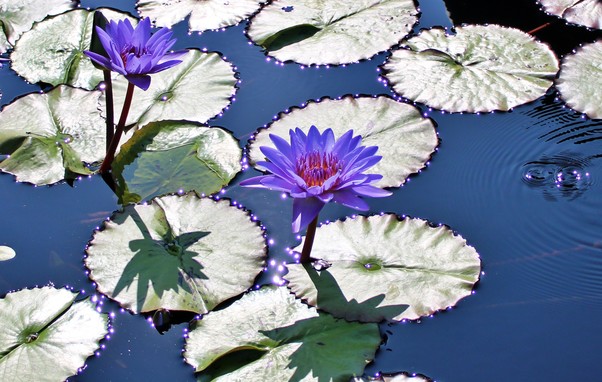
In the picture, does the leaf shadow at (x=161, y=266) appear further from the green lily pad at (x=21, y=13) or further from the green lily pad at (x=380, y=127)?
the green lily pad at (x=21, y=13)

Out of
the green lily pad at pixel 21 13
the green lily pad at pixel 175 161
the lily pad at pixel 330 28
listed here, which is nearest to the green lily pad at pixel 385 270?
the green lily pad at pixel 175 161

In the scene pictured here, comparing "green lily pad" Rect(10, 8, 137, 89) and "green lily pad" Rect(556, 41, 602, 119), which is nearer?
"green lily pad" Rect(556, 41, 602, 119)

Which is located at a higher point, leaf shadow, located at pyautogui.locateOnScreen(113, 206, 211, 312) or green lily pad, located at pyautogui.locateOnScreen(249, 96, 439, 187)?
green lily pad, located at pyautogui.locateOnScreen(249, 96, 439, 187)

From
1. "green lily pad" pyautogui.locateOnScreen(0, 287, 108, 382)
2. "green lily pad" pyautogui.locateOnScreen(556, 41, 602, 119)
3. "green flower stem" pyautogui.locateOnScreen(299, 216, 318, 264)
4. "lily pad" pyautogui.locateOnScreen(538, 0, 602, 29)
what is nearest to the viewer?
"green lily pad" pyautogui.locateOnScreen(0, 287, 108, 382)

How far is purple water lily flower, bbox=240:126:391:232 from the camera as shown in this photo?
2.43 meters

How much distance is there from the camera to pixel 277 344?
2.47 meters

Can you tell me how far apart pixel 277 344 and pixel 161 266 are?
561 mm

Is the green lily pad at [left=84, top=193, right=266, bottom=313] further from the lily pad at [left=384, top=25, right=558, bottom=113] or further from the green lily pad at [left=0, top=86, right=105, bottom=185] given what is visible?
the lily pad at [left=384, top=25, right=558, bottom=113]

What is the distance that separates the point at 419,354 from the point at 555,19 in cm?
230

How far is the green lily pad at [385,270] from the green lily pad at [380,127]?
0.32m

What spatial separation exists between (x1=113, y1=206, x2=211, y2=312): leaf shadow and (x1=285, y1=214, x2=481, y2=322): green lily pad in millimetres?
363

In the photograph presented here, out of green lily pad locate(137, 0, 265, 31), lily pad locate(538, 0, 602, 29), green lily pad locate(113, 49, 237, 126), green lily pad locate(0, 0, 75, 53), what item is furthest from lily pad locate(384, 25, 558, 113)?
green lily pad locate(0, 0, 75, 53)

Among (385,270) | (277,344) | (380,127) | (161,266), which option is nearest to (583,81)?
(380,127)

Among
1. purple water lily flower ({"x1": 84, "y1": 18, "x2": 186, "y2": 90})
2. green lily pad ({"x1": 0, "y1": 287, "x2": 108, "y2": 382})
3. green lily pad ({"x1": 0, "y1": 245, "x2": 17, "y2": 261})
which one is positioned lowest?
green lily pad ({"x1": 0, "y1": 287, "x2": 108, "y2": 382})
